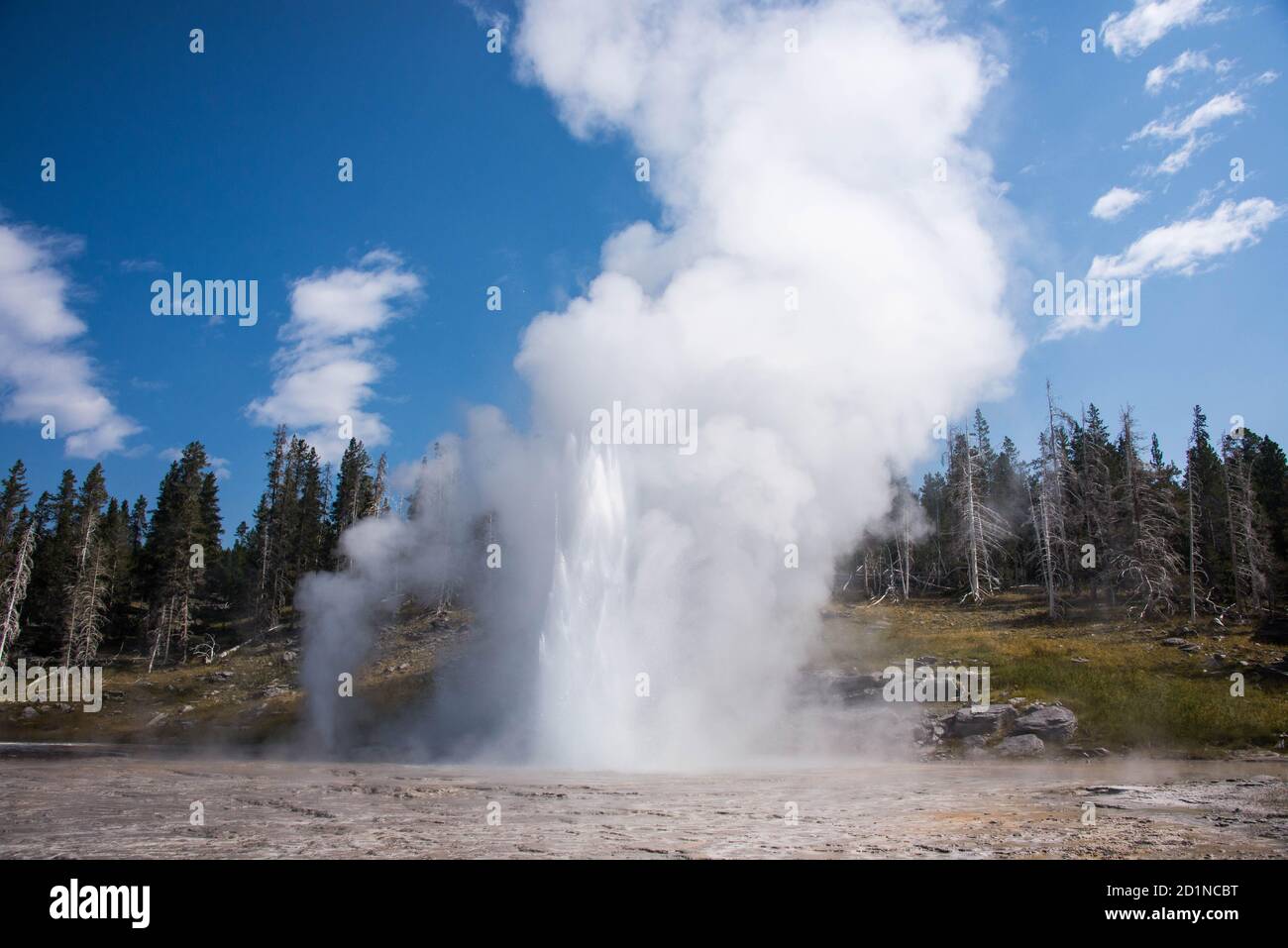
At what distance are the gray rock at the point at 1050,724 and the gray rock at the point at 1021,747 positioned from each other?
1.29 feet

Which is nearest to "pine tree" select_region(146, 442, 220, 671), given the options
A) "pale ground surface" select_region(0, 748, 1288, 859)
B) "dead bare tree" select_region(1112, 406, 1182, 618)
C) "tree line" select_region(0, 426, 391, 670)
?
"tree line" select_region(0, 426, 391, 670)

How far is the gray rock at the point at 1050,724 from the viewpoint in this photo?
31.2m

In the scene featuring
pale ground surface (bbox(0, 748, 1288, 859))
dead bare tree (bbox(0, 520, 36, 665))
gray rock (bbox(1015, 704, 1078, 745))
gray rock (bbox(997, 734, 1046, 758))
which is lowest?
gray rock (bbox(997, 734, 1046, 758))

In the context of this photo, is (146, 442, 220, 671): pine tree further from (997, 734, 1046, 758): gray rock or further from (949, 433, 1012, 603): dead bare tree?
(949, 433, 1012, 603): dead bare tree

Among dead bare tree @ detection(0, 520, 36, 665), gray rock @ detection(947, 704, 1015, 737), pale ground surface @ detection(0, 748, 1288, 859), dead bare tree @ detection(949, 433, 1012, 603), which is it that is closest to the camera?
pale ground surface @ detection(0, 748, 1288, 859)

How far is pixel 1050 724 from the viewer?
104ft

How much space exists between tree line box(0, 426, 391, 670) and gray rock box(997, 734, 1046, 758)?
6090 cm

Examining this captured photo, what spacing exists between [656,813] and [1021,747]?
860 inches

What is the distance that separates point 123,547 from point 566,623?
77.9 meters

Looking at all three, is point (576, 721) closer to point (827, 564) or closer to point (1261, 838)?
point (827, 564)

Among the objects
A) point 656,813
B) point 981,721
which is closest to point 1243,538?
point 981,721

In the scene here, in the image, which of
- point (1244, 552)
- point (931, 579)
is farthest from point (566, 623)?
point (931, 579)

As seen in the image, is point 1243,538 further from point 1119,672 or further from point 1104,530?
point 1119,672

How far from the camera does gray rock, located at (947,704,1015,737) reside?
32031 millimetres
